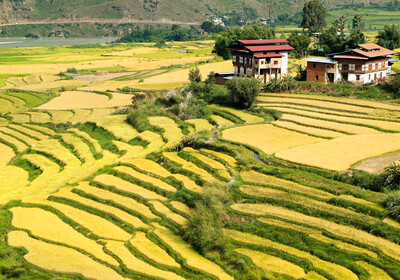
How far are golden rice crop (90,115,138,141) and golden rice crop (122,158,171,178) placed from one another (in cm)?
1472

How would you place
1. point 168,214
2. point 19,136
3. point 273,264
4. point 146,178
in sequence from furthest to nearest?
point 19,136, point 146,178, point 168,214, point 273,264

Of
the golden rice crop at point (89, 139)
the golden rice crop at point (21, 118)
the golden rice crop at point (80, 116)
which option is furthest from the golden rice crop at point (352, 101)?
the golden rice crop at point (21, 118)

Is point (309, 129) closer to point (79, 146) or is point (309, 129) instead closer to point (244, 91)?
point (244, 91)

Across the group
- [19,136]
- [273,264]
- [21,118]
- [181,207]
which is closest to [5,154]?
[19,136]

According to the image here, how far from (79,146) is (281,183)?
34784 mm

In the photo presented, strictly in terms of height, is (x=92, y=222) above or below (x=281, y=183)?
below

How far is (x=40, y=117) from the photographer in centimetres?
9381

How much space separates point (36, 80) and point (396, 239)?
125660mm

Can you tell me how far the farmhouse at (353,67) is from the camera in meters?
80.1

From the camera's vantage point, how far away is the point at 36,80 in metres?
142

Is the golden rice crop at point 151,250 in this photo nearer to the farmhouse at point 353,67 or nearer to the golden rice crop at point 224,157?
the golden rice crop at point 224,157

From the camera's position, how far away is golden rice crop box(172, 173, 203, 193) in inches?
1813

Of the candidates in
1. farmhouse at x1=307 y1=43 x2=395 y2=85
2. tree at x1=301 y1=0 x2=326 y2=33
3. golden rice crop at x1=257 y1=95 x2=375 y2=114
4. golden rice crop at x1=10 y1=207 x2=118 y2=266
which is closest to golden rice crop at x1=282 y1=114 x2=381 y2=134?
golden rice crop at x1=257 y1=95 x2=375 y2=114

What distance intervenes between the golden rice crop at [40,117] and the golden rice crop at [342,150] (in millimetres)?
54126
